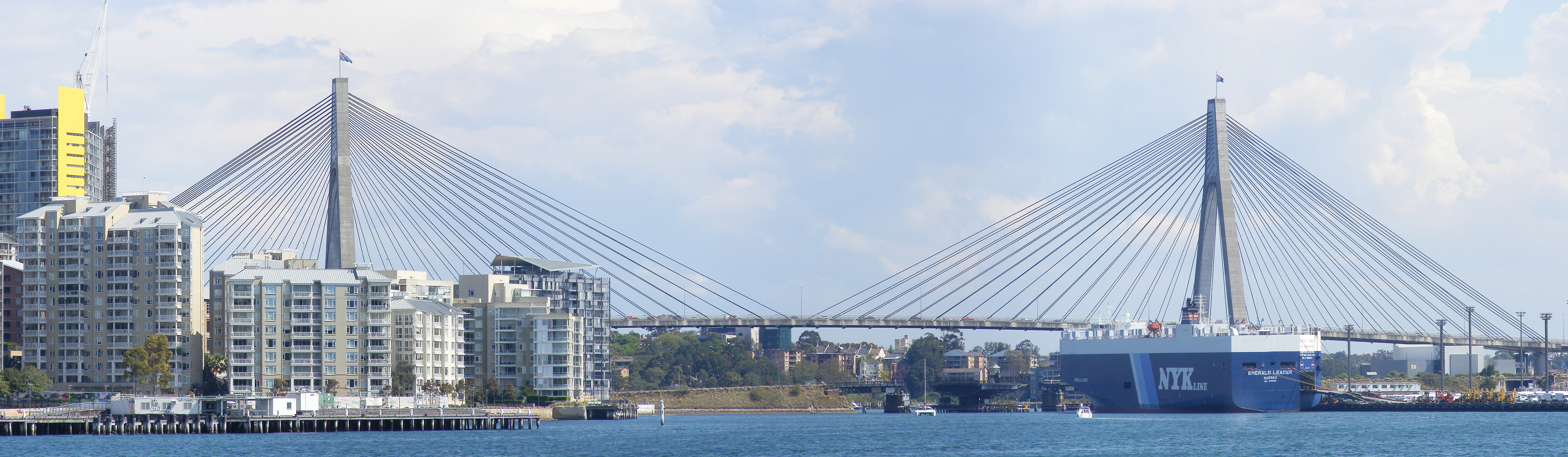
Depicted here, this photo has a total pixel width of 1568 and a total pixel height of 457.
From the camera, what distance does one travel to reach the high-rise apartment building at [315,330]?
9544 cm

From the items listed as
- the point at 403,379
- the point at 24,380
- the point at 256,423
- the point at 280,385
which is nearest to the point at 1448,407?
the point at 403,379

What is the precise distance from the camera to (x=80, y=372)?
324 feet

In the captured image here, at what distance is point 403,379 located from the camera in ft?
316

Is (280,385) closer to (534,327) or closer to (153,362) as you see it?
(153,362)

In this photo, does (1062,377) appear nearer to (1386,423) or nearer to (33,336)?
(1386,423)

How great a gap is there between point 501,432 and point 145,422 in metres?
18.3

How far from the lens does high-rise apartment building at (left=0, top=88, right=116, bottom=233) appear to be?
147250 mm

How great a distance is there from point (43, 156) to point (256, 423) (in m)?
78.1

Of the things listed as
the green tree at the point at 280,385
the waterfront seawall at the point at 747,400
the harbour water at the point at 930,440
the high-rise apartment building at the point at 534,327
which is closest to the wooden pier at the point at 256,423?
the harbour water at the point at 930,440

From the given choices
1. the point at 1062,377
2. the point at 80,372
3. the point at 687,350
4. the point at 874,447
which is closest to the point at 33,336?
the point at 80,372

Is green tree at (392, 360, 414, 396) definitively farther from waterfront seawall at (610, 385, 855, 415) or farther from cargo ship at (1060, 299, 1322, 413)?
cargo ship at (1060, 299, 1322, 413)

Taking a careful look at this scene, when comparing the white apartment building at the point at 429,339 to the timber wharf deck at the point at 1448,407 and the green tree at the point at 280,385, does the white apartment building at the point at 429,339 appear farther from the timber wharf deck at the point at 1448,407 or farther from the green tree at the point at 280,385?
the timber wharf deck at the point at 1448,407

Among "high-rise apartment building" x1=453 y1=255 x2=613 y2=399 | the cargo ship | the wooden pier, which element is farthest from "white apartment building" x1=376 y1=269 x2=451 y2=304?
the cargo ship

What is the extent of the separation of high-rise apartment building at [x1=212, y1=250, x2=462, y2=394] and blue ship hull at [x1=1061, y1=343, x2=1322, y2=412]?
4869 cm
